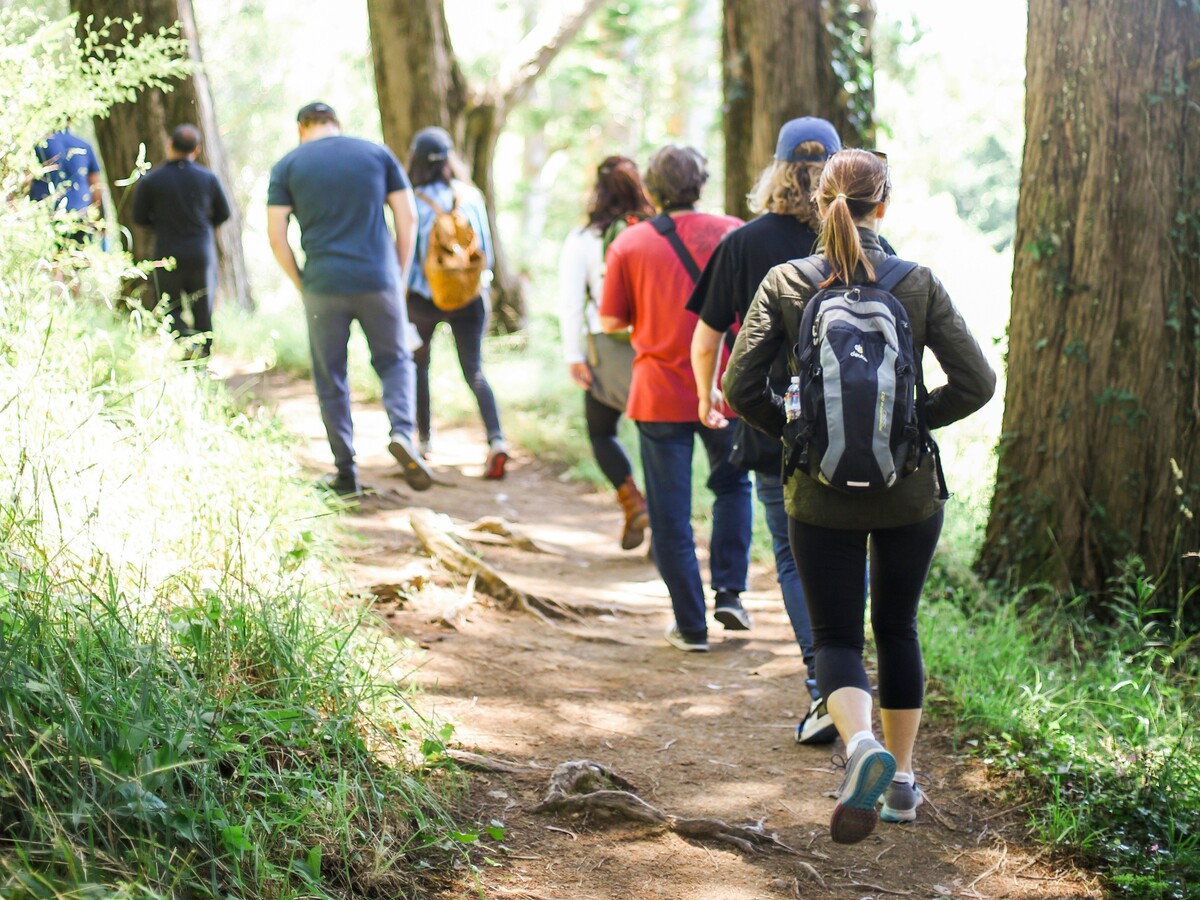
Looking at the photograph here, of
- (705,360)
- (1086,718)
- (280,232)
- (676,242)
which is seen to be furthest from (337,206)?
(1086,718)

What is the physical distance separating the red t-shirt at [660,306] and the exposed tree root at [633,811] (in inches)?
80.6

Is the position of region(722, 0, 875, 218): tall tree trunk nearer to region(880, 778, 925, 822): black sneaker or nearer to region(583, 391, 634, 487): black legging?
region(583, 391, 634, 487): black legging

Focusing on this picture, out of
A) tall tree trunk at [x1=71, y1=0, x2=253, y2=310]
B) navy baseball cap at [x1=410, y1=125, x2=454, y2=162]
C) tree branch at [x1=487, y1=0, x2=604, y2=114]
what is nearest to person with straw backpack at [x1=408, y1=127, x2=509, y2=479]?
navy baseball cap at [x1=410, y1=125, x2=454, y2=162]

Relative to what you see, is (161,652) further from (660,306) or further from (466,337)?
(466,337)

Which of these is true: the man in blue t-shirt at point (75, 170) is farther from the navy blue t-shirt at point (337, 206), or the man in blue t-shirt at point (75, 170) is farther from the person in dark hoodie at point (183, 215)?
the navy blue t-shirt at point (337, 206)

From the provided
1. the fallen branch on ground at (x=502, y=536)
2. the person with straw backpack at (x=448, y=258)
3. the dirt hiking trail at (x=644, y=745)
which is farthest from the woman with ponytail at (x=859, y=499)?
the person with straw backpack at (x=448, y=258)

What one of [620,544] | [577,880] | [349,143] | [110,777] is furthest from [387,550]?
[110,777]

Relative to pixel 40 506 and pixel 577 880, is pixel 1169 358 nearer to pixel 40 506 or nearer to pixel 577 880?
pixel 577 880

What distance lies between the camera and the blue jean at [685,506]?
5.34 metres

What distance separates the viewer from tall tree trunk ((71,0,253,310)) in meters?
8.80

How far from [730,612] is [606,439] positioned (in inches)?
68.2

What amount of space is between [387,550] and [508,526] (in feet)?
4.15

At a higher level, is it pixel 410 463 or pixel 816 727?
pixel 410 463

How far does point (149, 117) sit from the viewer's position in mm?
9758
